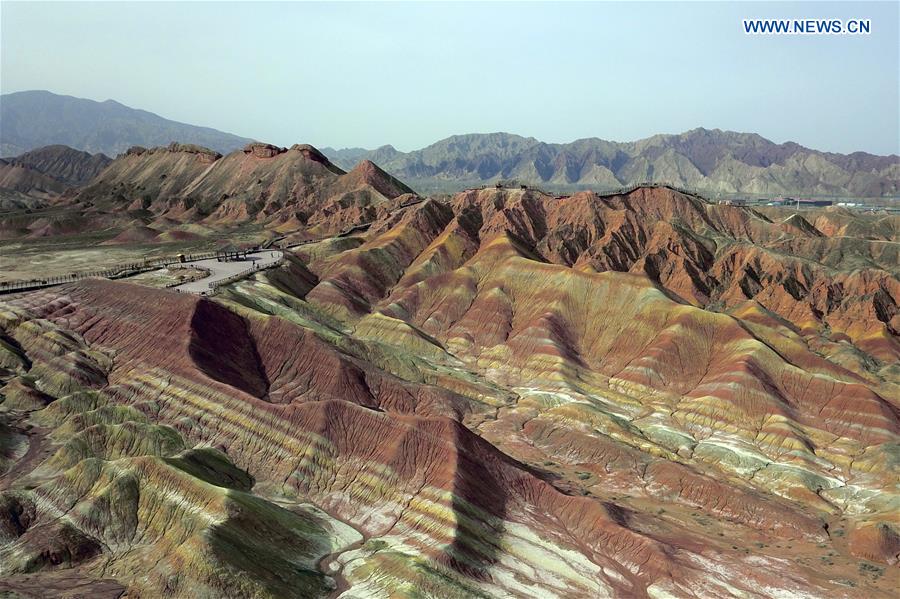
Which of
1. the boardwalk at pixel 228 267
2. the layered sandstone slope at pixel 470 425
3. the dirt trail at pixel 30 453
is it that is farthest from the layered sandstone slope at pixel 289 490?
the boardwalk at pixel 228 267

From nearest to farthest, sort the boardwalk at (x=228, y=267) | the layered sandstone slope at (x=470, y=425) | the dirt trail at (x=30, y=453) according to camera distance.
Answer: the layered sandstone slope at (x=470, y=425)
the dirt trail at (x=30, y=453)
the boardwalk at (x=228, y=267)

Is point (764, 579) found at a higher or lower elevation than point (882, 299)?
lower

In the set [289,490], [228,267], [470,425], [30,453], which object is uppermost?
[228,267]

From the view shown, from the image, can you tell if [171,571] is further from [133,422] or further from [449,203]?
[449,203]

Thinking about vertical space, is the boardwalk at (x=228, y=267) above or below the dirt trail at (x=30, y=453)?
above

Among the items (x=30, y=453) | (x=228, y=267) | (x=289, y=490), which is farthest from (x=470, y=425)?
(x=228, y=267)

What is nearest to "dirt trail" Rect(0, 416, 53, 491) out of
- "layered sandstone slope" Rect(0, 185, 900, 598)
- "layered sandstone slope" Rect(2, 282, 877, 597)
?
"layered sandstone slope" Rect(0, 185, 900, 598)

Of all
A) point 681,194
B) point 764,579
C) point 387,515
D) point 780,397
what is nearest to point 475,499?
point 387,515

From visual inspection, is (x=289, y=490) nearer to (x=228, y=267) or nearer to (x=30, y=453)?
(x=30, y=453)

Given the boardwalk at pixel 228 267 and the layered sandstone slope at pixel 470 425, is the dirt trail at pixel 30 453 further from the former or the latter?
the boardwalk at pixel 228 267
